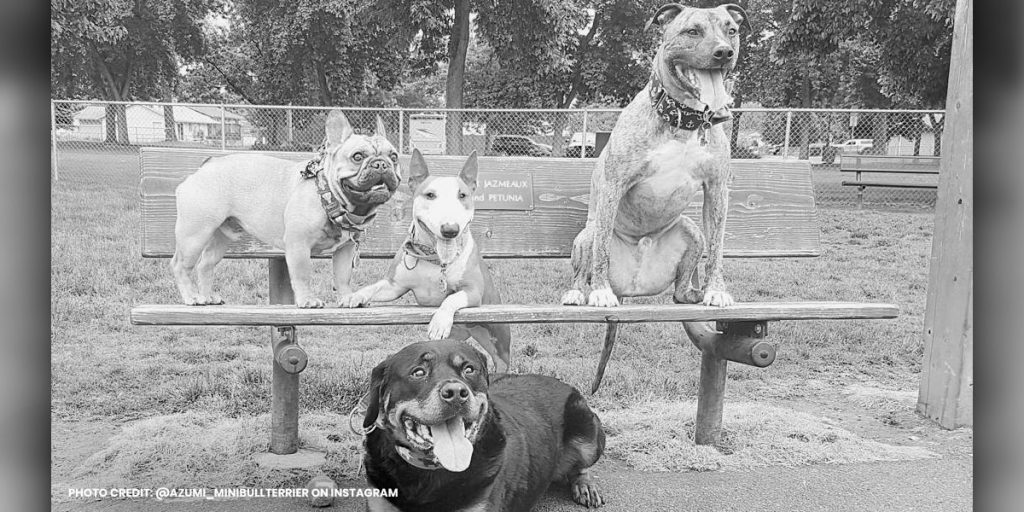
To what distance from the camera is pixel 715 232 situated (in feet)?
11.8

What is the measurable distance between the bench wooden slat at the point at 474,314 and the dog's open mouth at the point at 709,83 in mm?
863

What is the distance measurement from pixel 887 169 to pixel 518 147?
7173 millimetres

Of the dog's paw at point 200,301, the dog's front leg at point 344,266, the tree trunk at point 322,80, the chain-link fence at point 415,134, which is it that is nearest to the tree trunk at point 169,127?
the chain-link fence at point 415,134

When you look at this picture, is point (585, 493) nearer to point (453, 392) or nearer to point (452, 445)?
point (452, 445)

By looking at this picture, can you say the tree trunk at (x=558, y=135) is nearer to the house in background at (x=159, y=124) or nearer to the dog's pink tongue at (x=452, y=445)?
the house in background at (x=159, y=124)

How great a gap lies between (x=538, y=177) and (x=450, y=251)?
1.06 metres


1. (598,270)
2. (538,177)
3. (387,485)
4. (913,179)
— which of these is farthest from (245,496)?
(913,179)

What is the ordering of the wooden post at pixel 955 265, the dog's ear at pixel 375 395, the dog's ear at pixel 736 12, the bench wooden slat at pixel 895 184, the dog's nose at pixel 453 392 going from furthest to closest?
1. the bench wooden slat at pixel 895 184
2. the wooden post at pixel 955 265
3. the dog's ear at pixel 736 12
4. the dog's ear at pixel 375 395
5. the dog's nose at pixel 453 392

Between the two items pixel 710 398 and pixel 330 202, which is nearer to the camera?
pixel 330 202

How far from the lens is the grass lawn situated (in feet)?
15.0

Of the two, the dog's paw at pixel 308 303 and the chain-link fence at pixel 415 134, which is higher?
the chain-link fence at pixel 415 134

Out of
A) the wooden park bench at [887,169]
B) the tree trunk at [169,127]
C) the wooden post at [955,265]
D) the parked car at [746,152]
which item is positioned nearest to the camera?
the wooden post at [955,265]

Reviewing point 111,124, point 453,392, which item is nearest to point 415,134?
point 111,124

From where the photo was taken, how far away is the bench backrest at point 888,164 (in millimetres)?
13133
